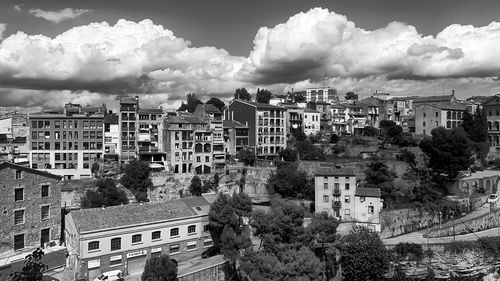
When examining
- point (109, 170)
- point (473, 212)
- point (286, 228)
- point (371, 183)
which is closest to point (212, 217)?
point (286, 228)

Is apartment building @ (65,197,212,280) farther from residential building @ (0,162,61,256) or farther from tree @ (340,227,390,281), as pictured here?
tree @ (340,227,390,281)

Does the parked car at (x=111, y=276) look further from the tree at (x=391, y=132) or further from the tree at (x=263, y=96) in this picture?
the tree at (x=263, y=96)

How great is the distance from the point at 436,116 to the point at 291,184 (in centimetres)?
4659

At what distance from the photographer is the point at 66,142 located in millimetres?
67250

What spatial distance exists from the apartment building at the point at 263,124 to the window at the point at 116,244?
1696 inches

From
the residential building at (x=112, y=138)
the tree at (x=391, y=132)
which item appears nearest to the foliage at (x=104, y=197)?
the residential building at (x=112, y=138)

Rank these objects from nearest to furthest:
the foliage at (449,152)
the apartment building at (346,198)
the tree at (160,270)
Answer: the tree at (160,270), the apartment building at (346,198), the foliage at (449,152)

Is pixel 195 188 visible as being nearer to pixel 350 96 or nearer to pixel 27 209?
pixel 27 209

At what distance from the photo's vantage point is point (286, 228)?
1417 inches

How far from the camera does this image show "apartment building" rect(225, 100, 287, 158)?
7725 centimetres

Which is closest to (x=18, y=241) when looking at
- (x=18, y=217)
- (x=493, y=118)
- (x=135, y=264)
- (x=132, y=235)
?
(x=18, y=217)

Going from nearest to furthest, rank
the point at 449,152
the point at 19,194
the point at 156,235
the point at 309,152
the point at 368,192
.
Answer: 1. the point at 19,194
2. the point at 156,235
3. the point at 368,192
4. the point at 449,152
5. the point at 309,152

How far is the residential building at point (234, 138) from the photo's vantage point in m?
75.2

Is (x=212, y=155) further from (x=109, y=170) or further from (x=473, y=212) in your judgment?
(x=473, y=212)
